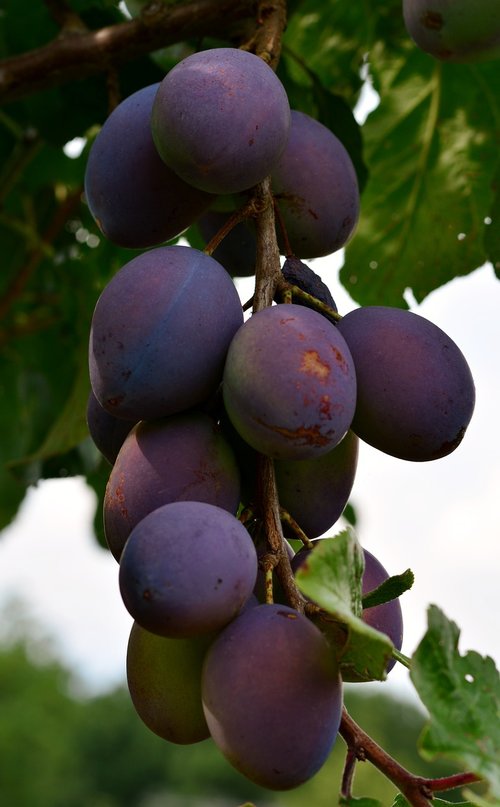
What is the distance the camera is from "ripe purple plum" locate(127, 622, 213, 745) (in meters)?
0.78

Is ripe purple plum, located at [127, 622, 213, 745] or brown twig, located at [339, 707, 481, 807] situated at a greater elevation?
ripe purple plum, located at [127, 622, 213, 745]

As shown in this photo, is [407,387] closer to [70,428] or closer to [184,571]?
[184,571]

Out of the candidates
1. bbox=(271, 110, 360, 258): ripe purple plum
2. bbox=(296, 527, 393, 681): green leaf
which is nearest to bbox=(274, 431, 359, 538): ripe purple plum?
bbox=(296, 527, 393, 681): green leaf

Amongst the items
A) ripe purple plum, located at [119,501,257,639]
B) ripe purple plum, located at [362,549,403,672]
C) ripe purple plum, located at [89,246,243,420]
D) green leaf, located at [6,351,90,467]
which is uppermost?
ripe purple plum, located at [89,246,243,420]

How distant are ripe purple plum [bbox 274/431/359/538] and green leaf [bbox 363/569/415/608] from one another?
9 centimetres

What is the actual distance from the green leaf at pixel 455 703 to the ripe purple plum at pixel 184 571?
16cm

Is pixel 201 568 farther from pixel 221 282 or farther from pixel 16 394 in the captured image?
pixel 16 394

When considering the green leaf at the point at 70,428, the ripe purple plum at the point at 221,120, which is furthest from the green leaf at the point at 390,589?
the green leaf at the point at 70,428

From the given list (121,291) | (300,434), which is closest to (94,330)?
(121,291)

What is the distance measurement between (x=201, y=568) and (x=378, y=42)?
132cm

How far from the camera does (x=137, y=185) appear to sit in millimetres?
963

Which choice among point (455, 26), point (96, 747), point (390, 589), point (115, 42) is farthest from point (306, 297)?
point (96, 747)

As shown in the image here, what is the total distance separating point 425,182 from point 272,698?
1174 mm

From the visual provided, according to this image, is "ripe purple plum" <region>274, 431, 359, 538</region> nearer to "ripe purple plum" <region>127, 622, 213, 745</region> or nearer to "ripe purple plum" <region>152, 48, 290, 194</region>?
"ripe purple plum" <region>127, 622, 213, 745</region>
